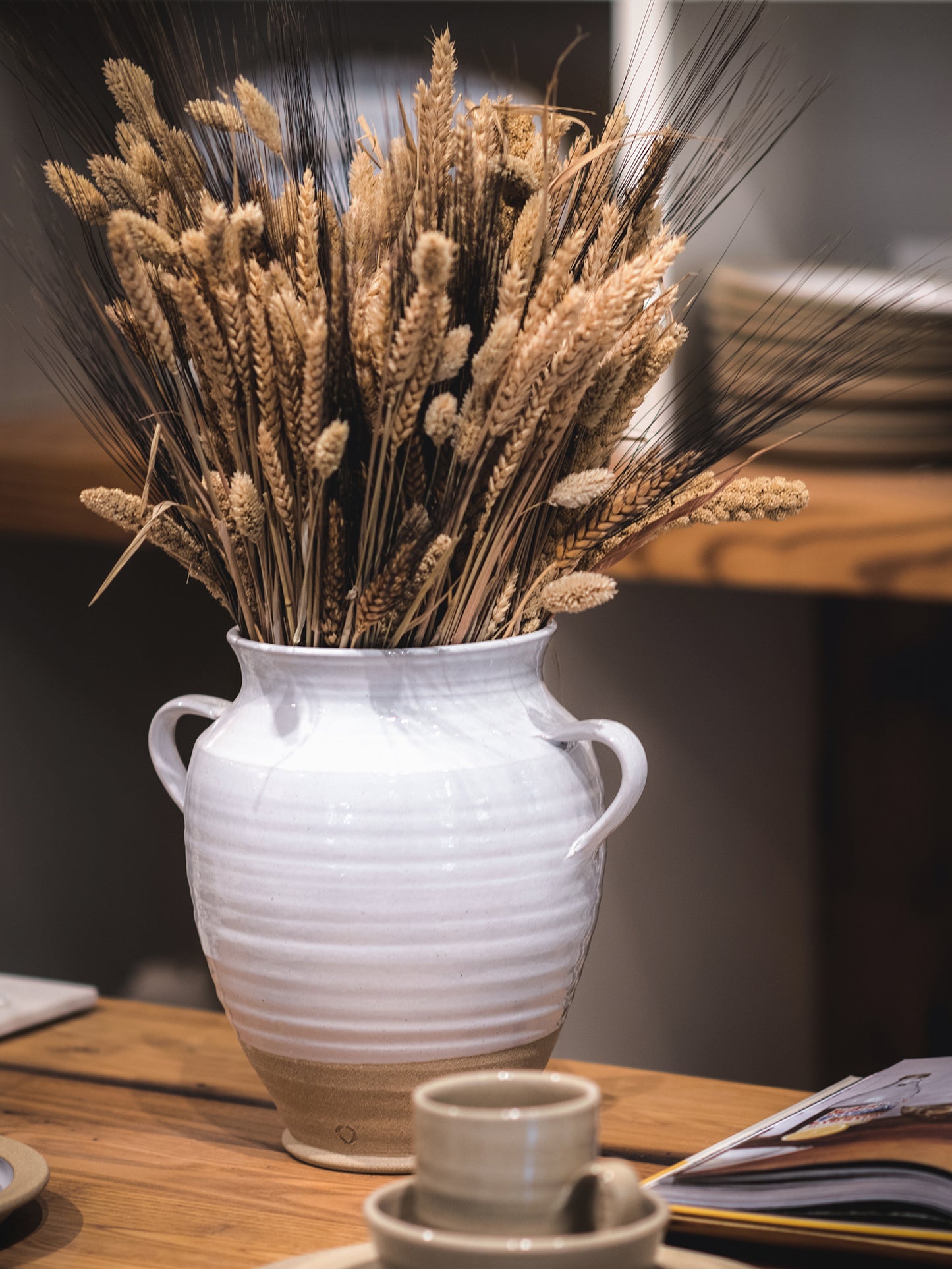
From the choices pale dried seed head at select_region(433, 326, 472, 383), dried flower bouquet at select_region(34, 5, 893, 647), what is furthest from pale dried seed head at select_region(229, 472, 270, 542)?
pale dried seed head at select_region(433, 326, 472, 383)

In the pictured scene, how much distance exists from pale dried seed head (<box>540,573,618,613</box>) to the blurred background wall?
2.18 ft

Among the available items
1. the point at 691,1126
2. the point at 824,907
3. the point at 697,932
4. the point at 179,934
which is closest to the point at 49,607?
the point at 179,934

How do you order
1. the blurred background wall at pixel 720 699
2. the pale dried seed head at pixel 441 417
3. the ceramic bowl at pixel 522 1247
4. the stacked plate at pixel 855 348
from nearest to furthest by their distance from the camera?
the ceramic bowl at pixel 522 1247 < the pale dried seed head at pixel 441 417 < the stacked plate at pixel 855 348 < the blurred background wall at pixel 720 699

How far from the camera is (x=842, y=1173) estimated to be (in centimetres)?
61

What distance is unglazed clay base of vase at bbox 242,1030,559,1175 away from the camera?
2.27 feet

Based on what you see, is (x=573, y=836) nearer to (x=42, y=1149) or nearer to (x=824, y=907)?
(x=42, y=1149)

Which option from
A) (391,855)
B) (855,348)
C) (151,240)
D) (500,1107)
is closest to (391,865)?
(391,855)

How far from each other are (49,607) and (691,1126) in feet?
3.26

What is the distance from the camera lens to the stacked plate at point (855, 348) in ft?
3.64

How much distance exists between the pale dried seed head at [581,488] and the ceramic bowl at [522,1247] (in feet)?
1.08

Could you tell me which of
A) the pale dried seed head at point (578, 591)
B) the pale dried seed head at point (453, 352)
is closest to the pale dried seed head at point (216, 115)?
the pale dried seed head at point (453, 352)

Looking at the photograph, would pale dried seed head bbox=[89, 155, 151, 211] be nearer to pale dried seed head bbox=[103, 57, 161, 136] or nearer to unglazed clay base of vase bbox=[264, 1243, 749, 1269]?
pale dried seed head bbox=[103, 57, 161, 136]

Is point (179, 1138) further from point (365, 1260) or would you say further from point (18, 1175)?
point (365, 1260)

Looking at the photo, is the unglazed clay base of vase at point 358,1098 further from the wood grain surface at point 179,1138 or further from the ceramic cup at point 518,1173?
the ceramic cup at point 518,1173
